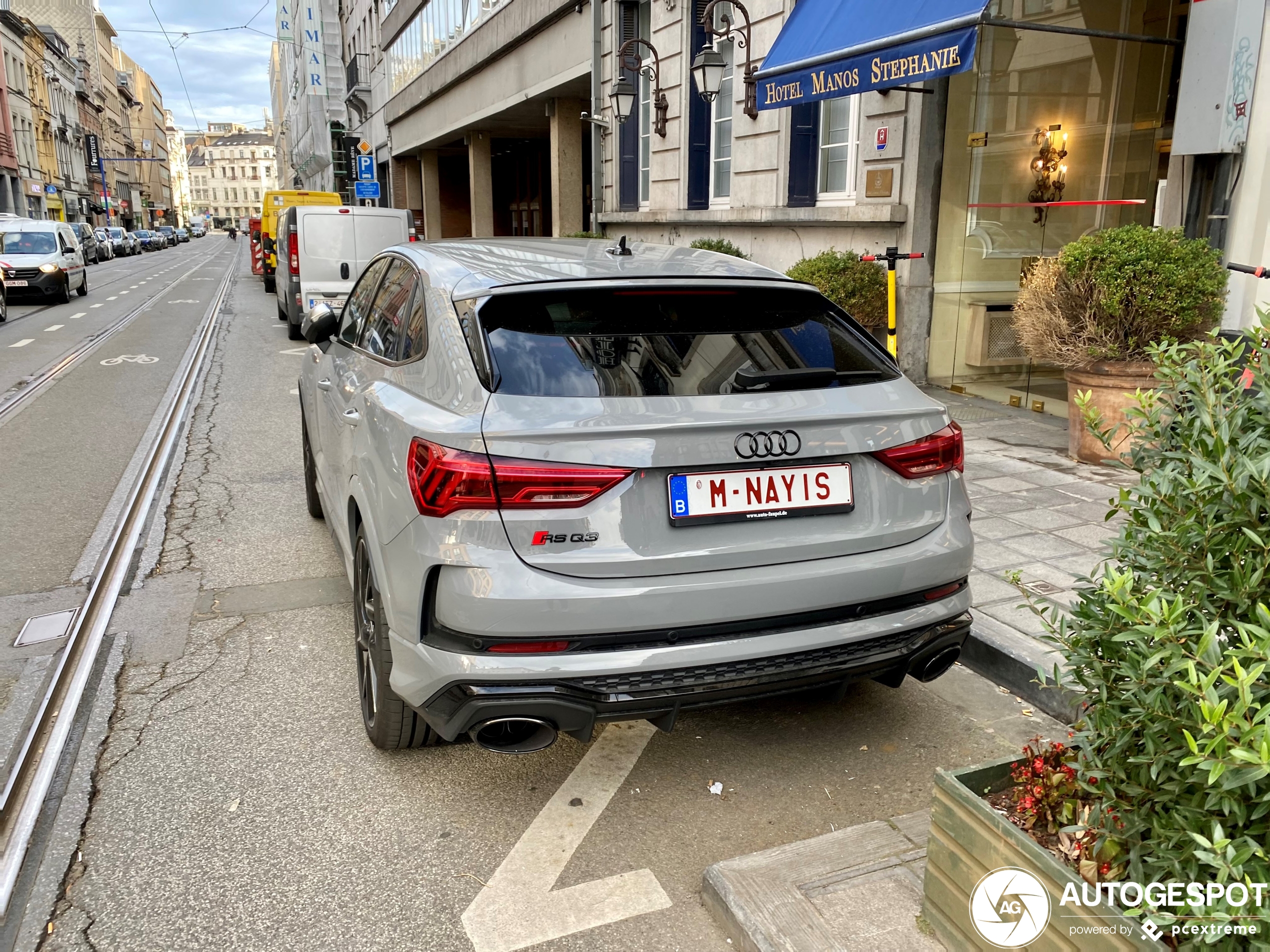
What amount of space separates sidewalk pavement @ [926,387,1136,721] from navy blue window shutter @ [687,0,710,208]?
7503mm

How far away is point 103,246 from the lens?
168ft

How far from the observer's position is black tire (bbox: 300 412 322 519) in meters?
5.95

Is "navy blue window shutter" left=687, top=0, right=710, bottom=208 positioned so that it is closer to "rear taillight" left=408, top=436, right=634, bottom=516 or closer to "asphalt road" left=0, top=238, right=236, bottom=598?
"asphalt road" left=0, top=238, right=236, bottom=598

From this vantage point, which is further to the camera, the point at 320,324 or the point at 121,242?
the point at 121,242

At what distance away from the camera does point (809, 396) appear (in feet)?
9.78

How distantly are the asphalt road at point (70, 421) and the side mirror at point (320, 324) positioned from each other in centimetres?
184

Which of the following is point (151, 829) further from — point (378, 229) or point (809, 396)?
point (378, 229)

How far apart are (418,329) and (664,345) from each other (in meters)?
0.97

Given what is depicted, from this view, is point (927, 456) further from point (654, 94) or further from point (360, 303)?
point (654, 94)

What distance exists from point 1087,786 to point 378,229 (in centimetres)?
1574

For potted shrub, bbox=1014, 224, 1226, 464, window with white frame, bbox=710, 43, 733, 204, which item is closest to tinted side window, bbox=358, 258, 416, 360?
potted shrub, bbox=1014, 224, 1226, 464

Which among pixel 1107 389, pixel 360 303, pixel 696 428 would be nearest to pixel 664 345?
pixel 696 428

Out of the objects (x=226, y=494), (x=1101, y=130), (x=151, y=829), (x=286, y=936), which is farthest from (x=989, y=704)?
(x=1101, y=130)

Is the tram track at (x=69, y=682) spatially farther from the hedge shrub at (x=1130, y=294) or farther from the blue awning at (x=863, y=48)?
the blue awning at (x=863, y=48)
